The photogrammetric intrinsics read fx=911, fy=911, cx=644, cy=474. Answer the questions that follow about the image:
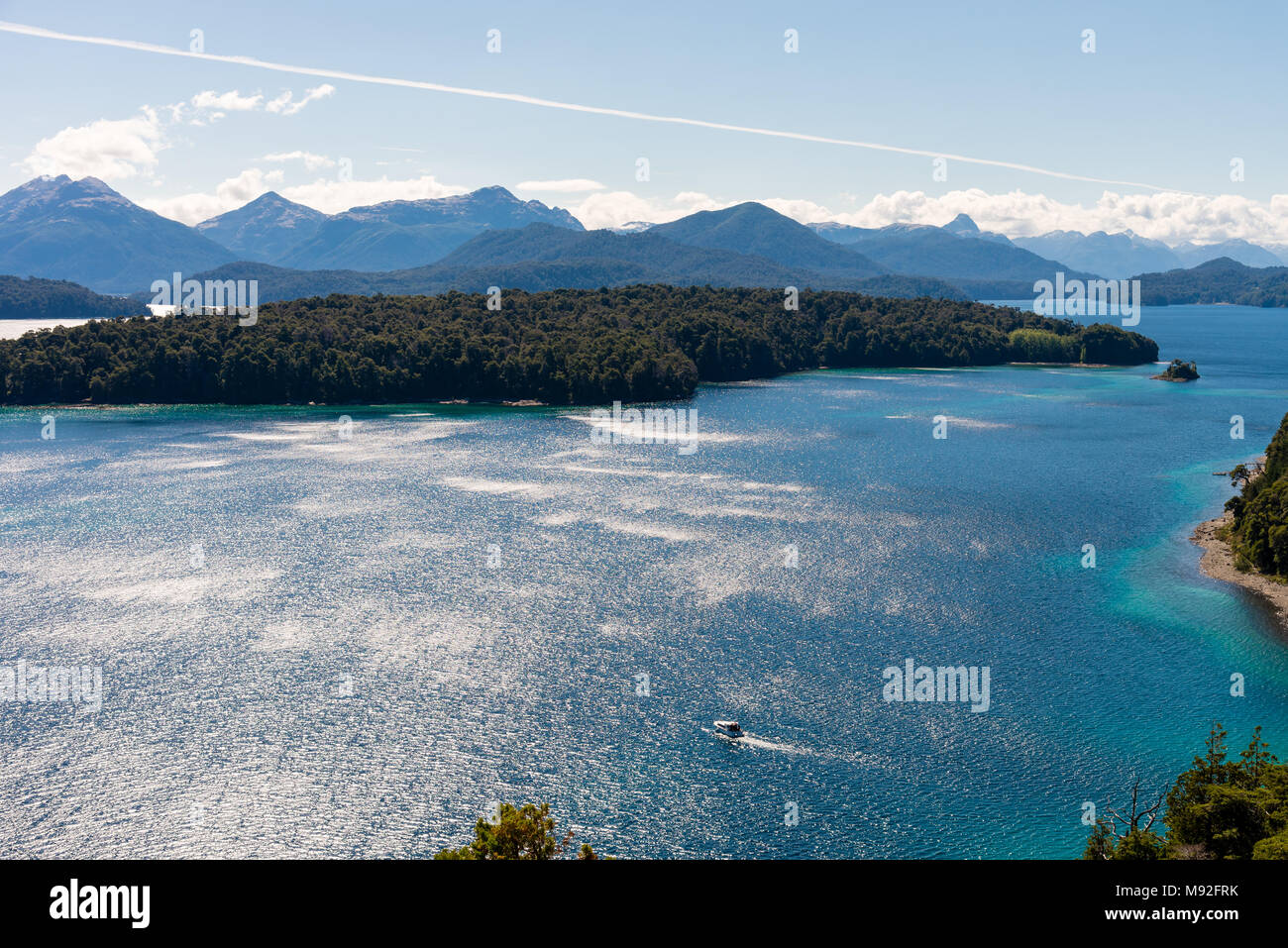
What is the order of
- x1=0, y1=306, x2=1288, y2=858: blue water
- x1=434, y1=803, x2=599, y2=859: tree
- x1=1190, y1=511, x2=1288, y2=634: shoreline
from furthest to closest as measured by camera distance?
x1=1190, y1=511, x2=1288, y2=634: shoreline
x1=0, y1=306, x2=1288, y2=858: blue water
x1=434, y1=803, x2=599, y2=859: tree

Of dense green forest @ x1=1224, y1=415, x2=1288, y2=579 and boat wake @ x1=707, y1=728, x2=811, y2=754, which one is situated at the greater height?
dense green forest @ x1=1224, y1=415, x2=1288, y2=579

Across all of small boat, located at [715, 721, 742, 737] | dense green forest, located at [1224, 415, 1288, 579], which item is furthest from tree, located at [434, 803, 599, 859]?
dense green forest, located at [1224, 415, 1288, 579]

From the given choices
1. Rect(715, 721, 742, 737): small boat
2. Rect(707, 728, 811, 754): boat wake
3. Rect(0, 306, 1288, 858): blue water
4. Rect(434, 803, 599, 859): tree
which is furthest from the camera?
Rect(715, 721, 742, 737): small boat

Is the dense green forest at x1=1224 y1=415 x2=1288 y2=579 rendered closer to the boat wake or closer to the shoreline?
the shoreline

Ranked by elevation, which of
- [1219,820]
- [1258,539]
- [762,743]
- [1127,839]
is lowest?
[762,743]

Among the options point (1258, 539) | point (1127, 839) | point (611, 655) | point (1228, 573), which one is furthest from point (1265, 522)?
point (611, 655)

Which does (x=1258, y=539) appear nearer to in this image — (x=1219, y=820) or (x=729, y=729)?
(x=1219, y=820)

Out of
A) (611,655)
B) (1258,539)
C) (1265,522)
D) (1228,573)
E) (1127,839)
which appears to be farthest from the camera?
(1258,539)
